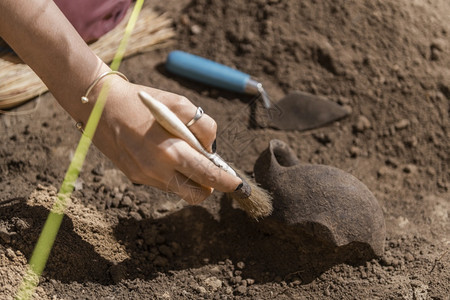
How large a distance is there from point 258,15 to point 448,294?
1.28 meters

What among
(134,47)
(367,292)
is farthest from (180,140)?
(134,47)

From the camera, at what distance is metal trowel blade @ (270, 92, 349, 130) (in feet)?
6.46

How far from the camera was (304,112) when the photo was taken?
1.98 metres

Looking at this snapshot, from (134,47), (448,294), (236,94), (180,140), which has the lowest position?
(448,294)

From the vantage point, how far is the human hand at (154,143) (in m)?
1.23

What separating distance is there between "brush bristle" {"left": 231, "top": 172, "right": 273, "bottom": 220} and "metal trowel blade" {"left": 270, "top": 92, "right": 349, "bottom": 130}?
1.68 ft

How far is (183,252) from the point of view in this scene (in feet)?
5.35

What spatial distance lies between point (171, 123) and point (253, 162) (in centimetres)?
72

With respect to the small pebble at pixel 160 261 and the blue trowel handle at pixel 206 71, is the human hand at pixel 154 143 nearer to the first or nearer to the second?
the small pebble at pixel 160 261

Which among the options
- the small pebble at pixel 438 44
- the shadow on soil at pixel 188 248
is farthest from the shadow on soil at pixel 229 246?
the small pebble at pixel 438 44

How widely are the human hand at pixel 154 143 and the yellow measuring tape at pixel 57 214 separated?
3 cm

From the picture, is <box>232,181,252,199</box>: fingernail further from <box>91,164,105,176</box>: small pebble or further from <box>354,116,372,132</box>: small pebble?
<box>354,116,372,132</box>: small pebble

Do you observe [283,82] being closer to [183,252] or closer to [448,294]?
[183,252]

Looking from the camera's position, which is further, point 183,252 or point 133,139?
point 183,252
